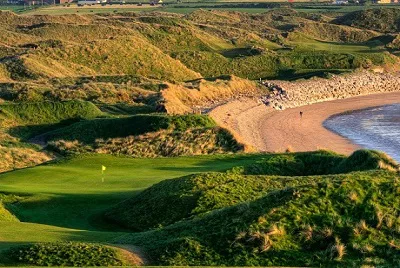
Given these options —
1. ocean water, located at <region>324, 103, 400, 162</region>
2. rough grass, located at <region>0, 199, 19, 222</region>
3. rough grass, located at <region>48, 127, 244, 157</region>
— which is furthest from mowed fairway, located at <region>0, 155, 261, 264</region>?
ocean water, located at <region>324, 103, 400, 162</region>

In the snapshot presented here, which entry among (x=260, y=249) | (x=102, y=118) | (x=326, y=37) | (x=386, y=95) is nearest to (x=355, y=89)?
(x=386, y=95)

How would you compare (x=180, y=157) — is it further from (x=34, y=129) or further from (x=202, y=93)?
(x=202, y=93)

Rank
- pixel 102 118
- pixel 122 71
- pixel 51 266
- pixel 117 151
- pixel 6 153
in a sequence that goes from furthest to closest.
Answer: pixel 122 71 → pixel 102 118 → pixel 117 151 → pixel 6 153 → pixel 51 266

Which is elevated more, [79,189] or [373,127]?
[79,189]

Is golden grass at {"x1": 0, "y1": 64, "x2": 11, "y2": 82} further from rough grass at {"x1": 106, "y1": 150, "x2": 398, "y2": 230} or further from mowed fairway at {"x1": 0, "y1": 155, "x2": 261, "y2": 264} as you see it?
rough grass at {"x1": 106, "y1": 150, "x2": 398, "y2": 230}

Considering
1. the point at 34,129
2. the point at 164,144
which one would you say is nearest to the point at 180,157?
the point at 164,144

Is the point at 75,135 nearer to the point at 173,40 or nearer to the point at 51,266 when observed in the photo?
the point at 51,266
